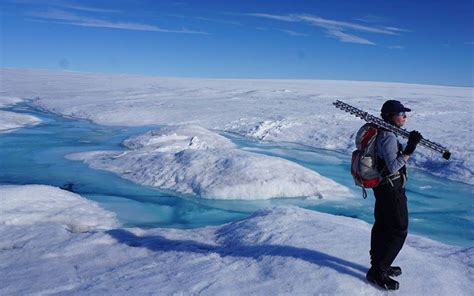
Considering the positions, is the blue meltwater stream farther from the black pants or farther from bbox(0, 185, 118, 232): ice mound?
the black pants

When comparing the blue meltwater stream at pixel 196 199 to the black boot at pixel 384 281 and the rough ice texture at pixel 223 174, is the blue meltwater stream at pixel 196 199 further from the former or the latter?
the black boot at pixel 384 281

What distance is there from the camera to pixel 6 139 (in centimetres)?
1316

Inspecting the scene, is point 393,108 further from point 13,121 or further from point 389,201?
point 13,121

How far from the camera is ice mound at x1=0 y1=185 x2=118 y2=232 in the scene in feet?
18.8

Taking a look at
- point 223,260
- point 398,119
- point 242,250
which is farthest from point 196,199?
point 398,119

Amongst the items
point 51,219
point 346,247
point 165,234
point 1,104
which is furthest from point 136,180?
point 1,104

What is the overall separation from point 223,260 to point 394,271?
154cm

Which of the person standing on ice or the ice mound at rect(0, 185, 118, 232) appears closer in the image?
the person standing on ice

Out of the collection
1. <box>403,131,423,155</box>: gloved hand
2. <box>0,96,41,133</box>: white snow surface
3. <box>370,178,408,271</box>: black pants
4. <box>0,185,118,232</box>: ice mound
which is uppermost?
<box>403,131,423,155</box>: gloved hand

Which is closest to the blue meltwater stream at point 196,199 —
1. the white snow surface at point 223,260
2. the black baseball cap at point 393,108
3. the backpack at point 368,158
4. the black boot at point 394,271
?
the white snow surface at point 223,260

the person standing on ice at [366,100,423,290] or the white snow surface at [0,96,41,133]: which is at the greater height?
the person standing on ice at [366,100,423,290]

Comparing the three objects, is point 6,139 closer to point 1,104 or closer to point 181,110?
point 181,110

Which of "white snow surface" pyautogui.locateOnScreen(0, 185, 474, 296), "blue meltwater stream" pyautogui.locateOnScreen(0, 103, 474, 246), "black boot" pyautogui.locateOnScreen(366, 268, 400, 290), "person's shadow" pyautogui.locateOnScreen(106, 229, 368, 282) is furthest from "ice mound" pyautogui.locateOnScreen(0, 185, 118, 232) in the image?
"black boot" pyautogui.locateOnScreen(366, 268, 400, 290)

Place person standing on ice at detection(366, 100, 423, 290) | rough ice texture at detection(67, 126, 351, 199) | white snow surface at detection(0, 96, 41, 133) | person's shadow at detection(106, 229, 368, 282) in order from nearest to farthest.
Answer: person standing on ice at detection(366, 100, 423, 290)
person's shadow at detection(106, 229, 368, 282)
rough ice texture at detection(67, 126, 351, 199)
white snow surface at detection(0, 96, 41, 133)
